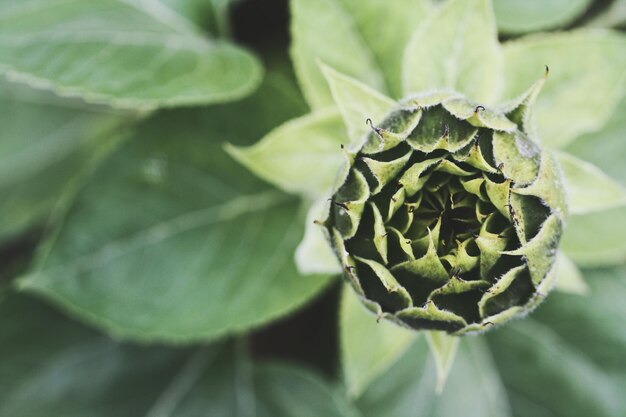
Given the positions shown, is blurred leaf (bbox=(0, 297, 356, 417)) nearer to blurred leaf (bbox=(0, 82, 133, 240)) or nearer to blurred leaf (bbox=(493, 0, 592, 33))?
blurred leaf (bbox=(0, 82, 133, 240))

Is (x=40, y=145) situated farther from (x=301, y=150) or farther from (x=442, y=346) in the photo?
(x=442, y=346)

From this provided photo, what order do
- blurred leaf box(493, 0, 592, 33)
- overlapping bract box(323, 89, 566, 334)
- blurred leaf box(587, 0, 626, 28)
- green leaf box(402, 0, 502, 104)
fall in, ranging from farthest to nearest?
blurred leaf box(587, 0, 626, 28) → blurred leaf box(493, 0, 592, 33) → green leaf box(402, 0, 502, 104) → overlapping bract box(323, 89, 566, 334)

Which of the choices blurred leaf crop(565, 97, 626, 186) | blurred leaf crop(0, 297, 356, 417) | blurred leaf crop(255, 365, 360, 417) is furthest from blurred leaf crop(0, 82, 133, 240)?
blurred leaf crop(565, 97, 626, 186)

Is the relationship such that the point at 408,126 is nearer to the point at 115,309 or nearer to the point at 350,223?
the point at 350,223

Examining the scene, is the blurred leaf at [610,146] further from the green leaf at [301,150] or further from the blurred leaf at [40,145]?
the blurred leaf at [40,145]

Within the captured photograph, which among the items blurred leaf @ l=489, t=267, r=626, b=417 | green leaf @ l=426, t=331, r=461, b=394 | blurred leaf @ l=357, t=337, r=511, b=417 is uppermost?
green leaf @ l=426, t=331, r=461, b=394

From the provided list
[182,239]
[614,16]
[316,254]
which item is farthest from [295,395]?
[614,16]

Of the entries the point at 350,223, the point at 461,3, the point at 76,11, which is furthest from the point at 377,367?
the point at 76,11
